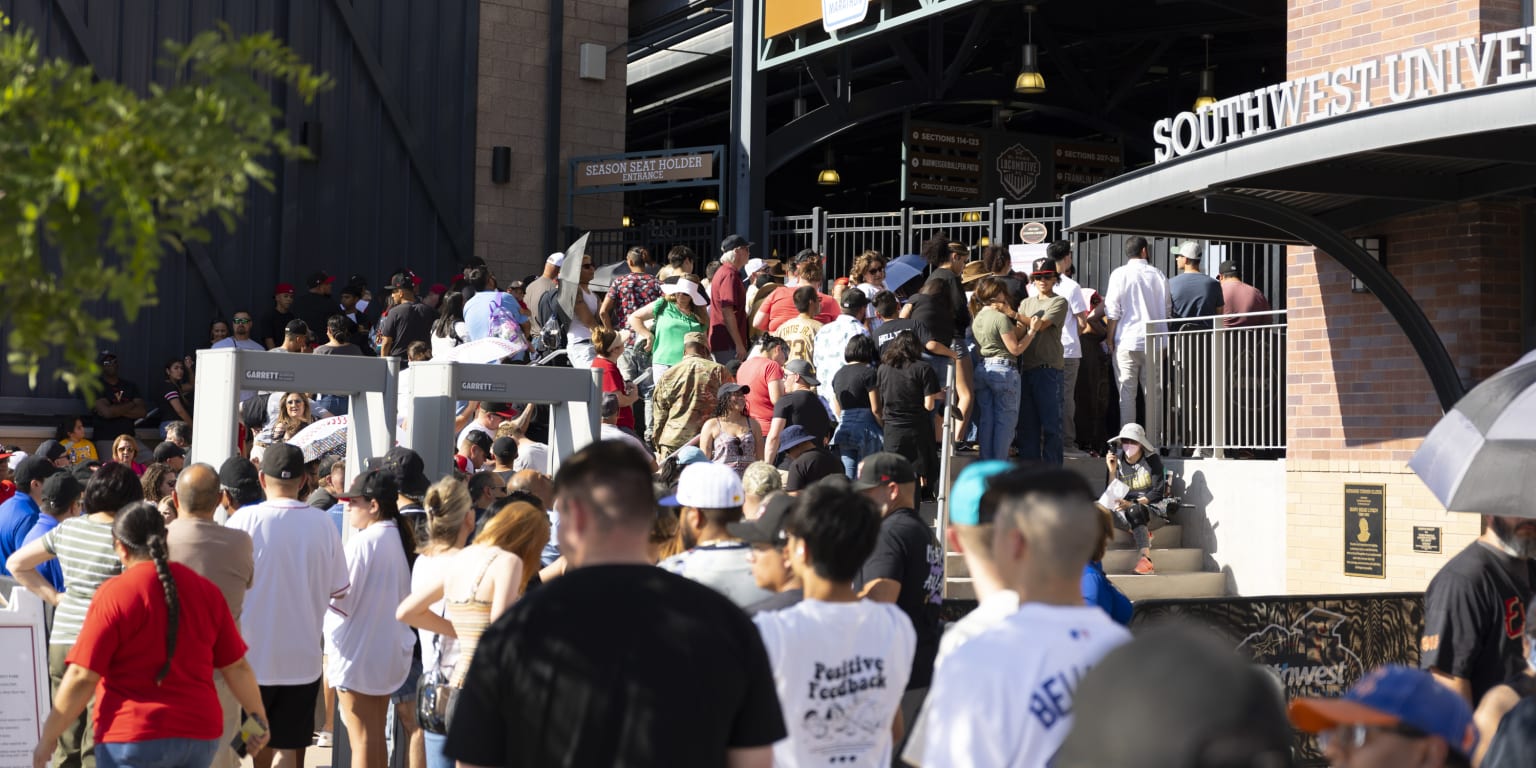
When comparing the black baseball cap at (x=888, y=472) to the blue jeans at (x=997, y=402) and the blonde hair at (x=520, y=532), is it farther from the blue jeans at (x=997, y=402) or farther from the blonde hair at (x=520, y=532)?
the blue jeans at (x=997, y=402)

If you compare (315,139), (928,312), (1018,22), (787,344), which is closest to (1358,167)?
(928,312)

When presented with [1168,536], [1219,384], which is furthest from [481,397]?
[1219,384]

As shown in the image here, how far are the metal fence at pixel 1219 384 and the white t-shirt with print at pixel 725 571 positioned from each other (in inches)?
361

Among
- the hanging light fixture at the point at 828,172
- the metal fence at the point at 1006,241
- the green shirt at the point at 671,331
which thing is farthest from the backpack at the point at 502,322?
the hanging light fixture at the point at 828,172

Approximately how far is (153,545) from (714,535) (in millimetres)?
1960

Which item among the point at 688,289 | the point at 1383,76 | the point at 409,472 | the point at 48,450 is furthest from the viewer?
the point at 688,289

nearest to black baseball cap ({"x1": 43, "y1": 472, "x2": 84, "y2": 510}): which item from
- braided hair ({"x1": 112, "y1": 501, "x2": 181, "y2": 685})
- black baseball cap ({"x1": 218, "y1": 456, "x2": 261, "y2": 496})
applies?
black baseball cap ({"x1": 218, "y1": 456, "x2": 261, "y2": 496})

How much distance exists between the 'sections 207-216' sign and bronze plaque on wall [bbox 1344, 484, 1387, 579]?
286cm

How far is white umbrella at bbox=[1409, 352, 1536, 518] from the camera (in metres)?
6.38

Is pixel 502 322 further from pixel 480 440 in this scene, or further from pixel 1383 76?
pixel 1383 76

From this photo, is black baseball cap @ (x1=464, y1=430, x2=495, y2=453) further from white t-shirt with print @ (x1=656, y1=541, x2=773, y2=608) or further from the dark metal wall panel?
the dark metal wall panel

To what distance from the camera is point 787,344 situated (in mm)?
12906

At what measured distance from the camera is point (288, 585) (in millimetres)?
7621

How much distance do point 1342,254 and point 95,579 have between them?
8.01 metres
